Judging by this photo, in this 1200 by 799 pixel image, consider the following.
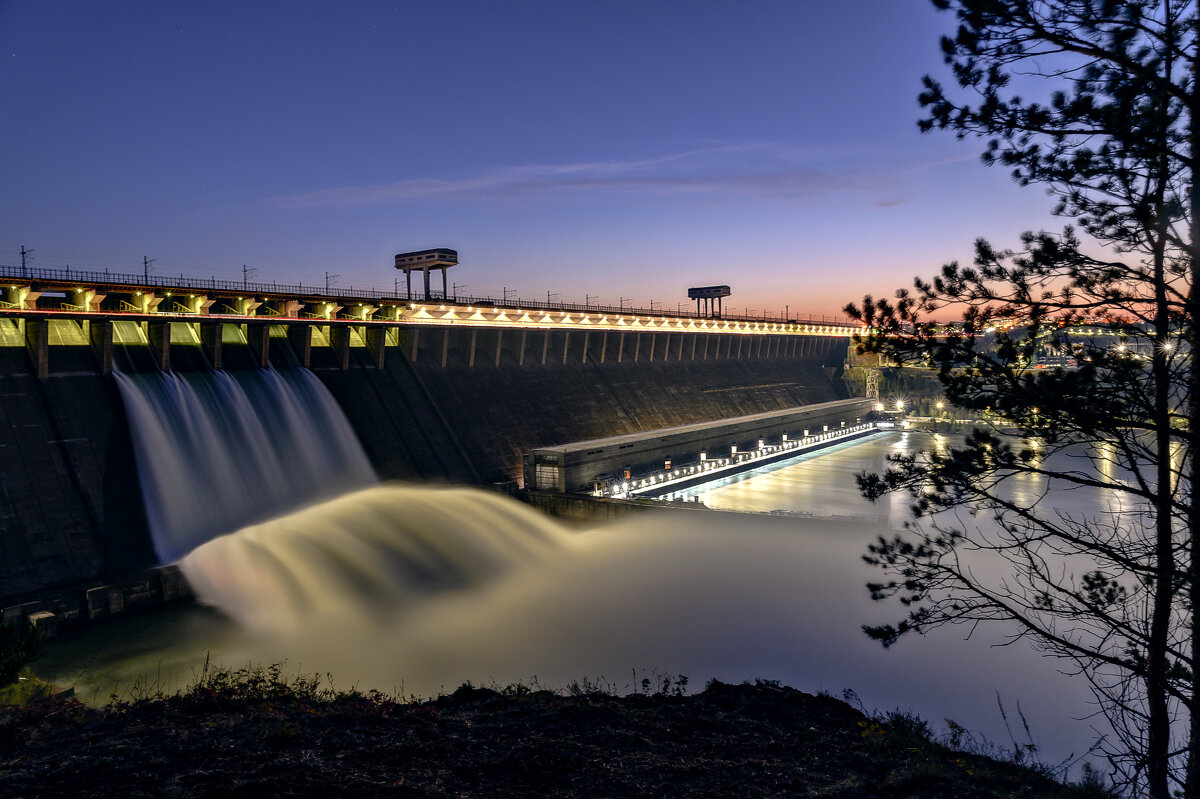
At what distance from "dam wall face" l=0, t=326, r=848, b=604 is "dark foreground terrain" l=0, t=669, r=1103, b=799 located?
12162 millimetres

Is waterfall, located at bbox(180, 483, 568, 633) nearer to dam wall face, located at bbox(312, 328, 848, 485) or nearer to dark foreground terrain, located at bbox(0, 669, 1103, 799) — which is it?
dam wall face, located at bbox(312, 328, 848, 485)

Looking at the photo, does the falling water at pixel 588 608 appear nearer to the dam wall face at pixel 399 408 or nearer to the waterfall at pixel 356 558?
the waterfall at pixel 356 558

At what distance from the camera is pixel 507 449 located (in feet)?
125

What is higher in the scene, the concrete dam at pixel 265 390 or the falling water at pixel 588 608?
the concrete dam at pixel 265 390

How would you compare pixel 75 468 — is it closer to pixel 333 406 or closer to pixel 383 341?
pixel 333 406

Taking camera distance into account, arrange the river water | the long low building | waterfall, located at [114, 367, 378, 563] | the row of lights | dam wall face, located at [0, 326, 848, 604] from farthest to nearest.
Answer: the row of lights < the long low building < waterfall, located at [114, 367, 378, 563] < dam wall face, located at [0, 326, 848, 604] < the river water

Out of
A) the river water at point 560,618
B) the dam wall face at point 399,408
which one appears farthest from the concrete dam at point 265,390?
the river water at point 560,618

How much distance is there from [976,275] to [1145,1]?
301 centimetres

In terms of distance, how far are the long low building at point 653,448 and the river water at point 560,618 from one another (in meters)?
5.52

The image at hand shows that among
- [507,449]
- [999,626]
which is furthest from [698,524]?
[507,449]

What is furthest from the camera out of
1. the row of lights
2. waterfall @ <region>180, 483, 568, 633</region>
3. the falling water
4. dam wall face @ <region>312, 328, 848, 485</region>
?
the row of lights

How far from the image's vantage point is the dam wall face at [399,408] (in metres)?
21.6

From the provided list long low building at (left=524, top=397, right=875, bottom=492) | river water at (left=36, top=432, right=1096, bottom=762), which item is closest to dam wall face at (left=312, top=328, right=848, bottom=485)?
long low building at (left=524, top=397, right=875, bottom=492)

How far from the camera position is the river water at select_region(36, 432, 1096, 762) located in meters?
16.5
